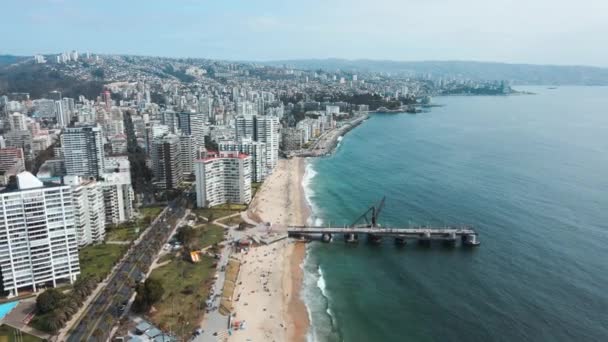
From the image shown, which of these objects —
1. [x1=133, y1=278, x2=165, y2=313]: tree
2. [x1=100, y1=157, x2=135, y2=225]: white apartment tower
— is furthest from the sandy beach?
[x1=100, y1=157, x2=135, y2=225]: white apartment tower

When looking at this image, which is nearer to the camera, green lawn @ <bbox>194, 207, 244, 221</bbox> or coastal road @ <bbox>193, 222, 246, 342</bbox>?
coastal road @ <bbox>193, 222, 246, 342</bbox>

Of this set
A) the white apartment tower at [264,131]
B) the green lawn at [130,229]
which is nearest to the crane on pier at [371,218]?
the green lawn at [130,229]

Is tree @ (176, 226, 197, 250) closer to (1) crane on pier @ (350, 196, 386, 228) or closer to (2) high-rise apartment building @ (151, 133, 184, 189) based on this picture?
(1) crane on pier @ (350, 196, 386, 228)

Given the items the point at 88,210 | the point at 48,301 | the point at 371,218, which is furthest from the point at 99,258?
the point at 371,218

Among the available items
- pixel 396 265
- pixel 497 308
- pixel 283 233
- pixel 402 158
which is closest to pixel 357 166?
pixel 402 158

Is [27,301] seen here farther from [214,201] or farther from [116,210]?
[214,201]

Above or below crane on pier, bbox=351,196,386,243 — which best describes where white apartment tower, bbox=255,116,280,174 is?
above

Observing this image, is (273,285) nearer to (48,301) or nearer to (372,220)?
(372,220)
